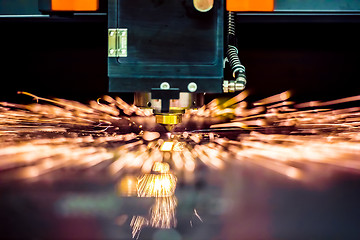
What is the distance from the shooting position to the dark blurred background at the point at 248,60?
1.52 meters

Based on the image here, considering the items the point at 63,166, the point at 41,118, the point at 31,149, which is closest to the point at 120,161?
the point at 63,166

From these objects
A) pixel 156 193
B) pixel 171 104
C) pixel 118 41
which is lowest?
pixel 156 193

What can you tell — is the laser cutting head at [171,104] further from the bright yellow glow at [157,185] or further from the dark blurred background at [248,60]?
the dark blurred background at [248,60]

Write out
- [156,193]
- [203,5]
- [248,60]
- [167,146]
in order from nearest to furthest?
[156,193], [203,5], [167,146], [248,60]

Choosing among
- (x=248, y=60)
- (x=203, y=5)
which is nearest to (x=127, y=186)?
(x=203, y=5)

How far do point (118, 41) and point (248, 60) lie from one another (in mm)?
756

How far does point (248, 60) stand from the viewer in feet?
5.42

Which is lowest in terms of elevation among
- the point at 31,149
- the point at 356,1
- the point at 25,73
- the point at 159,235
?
the point at 159,235

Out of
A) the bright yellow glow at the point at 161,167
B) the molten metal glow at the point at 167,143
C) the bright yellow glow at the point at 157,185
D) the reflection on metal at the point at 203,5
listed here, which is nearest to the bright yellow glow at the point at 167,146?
the molten metal glow at the point at 167,143

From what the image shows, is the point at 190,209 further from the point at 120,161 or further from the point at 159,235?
the point at 120,161

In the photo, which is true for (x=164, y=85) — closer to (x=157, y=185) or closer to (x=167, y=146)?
(x=157, y=185)

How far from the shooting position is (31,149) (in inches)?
55.7

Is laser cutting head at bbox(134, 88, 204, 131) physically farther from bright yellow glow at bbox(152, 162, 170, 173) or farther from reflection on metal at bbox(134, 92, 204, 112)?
bright yellow glow at bbox(152, 162, 170, 173)

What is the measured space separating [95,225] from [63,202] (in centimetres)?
15
